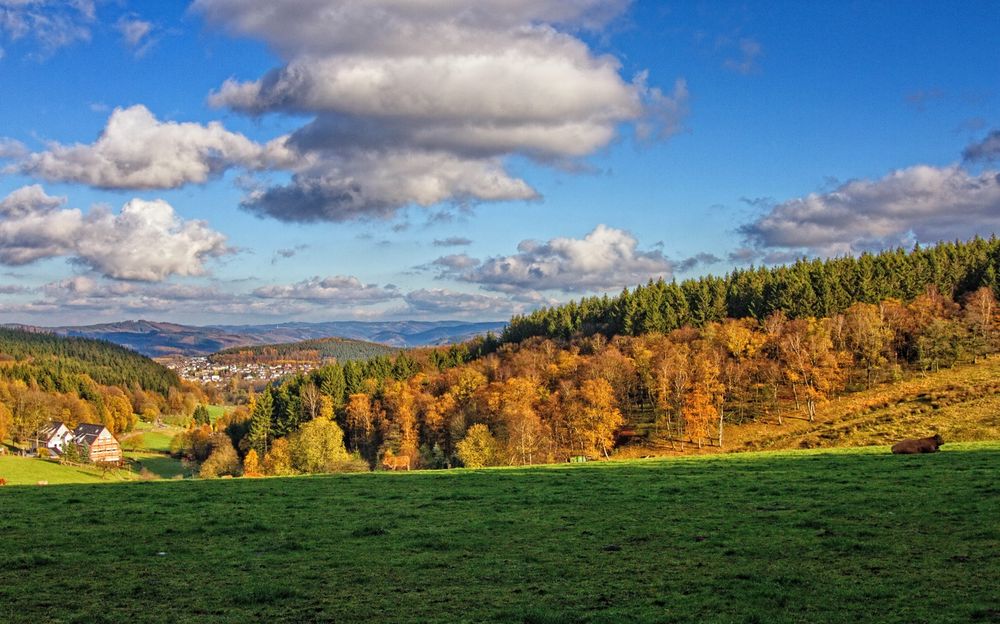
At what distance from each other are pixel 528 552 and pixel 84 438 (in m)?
176

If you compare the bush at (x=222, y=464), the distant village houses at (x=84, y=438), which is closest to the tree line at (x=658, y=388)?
the bush at (x=222, y=464)

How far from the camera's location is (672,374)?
102312mm

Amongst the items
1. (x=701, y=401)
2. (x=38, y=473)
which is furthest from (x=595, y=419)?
(x=38, y=473)

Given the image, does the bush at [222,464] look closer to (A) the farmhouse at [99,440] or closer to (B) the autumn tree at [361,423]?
(B) the autumn tree at [361,423]

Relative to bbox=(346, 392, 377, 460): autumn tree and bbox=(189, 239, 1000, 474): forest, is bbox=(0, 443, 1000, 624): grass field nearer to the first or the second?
bbox=(189, 239, 1000, 474): forest

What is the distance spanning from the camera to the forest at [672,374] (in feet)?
322

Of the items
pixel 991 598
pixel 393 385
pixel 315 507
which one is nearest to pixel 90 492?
pixel 315 507

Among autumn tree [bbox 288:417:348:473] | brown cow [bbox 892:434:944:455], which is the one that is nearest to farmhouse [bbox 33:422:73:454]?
autumn tree [bbox 288:417:348:473]

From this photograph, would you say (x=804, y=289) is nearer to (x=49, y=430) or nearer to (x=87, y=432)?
(x=87, y=432)

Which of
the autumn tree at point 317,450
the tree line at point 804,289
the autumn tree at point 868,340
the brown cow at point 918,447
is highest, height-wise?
the tree line at point 804,289

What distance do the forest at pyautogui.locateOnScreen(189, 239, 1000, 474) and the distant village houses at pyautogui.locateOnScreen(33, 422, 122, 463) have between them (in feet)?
99.5

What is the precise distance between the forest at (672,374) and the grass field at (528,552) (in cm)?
6421

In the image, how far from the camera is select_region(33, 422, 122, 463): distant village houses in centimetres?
15425

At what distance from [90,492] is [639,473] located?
2610 cm
